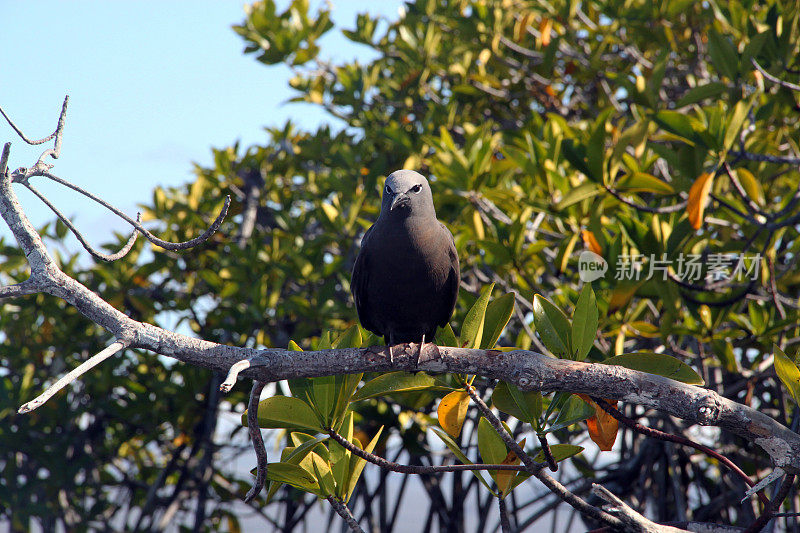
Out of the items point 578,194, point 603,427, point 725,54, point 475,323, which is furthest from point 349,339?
point 725,54

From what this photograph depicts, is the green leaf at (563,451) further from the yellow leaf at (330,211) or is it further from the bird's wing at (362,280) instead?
the yellow leaf at (330,211)

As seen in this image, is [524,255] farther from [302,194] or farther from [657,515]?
[302,194]

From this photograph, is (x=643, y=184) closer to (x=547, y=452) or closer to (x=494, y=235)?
(x=494, y=235)

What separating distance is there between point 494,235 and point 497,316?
1709 millimetres

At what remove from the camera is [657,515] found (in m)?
4.73

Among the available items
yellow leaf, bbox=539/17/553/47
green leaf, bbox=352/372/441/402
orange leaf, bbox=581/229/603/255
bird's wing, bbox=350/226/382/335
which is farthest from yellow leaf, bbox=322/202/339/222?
green leaf, bbox=352/372/441/402

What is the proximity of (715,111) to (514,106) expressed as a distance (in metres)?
3.21

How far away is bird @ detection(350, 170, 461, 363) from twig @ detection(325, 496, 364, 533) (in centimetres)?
73

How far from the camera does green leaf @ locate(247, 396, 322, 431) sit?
212 centimetres

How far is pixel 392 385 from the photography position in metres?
2.23

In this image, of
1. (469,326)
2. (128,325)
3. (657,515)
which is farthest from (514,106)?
(128,325)

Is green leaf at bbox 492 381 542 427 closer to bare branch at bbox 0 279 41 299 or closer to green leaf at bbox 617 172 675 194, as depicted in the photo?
bare branch at bbox 0 279 41 299

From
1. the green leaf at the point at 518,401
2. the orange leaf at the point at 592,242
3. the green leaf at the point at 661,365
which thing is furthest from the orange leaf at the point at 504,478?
the orange leaf at the point at 592,242

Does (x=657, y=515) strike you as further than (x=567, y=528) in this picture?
No
